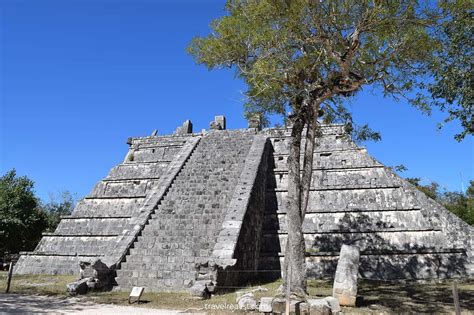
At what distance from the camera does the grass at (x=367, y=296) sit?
7.41 m

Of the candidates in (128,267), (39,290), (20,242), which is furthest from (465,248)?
(20,242)

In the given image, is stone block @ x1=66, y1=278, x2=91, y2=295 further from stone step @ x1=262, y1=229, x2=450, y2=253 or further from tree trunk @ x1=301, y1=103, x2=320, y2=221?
tree trunk @ x1=301, y1=103, x2=320, y2=221

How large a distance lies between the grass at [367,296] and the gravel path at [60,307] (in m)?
0.42

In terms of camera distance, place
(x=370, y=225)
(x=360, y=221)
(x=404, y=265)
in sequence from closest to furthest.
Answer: (x=404, y=265) → (x=370, y=225) → (x=360, y=221)

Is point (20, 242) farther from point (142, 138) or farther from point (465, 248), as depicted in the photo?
point (465, 248)

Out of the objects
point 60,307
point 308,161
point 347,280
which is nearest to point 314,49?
point 308,161

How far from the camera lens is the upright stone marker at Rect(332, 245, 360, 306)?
7.47 m

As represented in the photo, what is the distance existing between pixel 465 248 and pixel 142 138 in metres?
14.7

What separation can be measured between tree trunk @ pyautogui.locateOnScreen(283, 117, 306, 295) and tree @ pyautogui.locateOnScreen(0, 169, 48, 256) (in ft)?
48.9

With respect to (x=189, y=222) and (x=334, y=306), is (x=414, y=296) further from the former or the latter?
(x=189, y=222)

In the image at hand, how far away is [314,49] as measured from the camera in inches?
367

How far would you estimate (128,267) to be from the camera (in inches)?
430

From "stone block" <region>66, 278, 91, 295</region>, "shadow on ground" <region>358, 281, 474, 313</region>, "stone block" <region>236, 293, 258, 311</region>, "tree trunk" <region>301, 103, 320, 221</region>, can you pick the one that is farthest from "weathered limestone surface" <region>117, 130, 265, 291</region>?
"shadow on ground" <region>358, 281, 474, 313</region>

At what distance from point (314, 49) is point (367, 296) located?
5.72 meters
